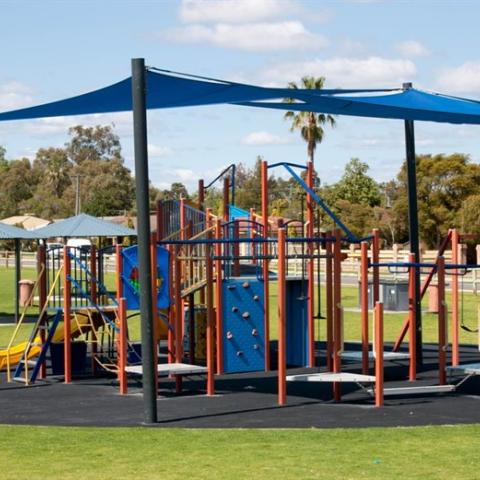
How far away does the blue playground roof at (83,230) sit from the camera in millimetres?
26609

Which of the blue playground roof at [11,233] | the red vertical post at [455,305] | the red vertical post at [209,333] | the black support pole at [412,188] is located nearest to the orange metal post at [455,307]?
the red vertical post at [455,305]

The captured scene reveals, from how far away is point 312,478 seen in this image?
9.06m

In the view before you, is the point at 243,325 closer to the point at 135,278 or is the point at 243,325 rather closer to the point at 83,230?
the point at 135,278

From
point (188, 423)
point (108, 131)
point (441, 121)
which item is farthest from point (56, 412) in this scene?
point (108, 131)

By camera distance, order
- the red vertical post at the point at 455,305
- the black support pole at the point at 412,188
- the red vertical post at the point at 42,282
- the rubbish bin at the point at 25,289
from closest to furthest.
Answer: the red vertical post at the point at 455,305 < the red vertical post at the point at 42,282 < the black support pole at the point at 412,188 < the rubbish bin at the point at 25,289

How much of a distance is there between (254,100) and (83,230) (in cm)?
1350

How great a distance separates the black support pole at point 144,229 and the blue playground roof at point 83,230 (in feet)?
47.4

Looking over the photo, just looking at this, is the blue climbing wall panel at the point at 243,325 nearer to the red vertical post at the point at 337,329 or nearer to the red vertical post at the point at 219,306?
the red vertical post at the point at 219,306

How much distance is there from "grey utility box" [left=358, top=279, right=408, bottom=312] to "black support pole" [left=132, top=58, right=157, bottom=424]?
16.5 metres

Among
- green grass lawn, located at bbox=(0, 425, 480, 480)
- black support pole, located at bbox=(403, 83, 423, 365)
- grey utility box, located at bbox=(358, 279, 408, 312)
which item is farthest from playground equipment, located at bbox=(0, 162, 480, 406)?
grey utility box, located at bbox=(358, 279, 408, 312)

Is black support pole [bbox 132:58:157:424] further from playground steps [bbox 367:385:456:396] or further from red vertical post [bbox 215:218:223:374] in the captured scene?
playground steps [bbox 367:385:456:396]

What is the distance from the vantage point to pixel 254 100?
542 inches

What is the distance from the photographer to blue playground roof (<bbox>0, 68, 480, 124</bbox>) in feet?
42.9

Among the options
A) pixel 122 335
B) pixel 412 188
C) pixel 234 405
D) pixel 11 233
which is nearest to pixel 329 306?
pixel 234 405
